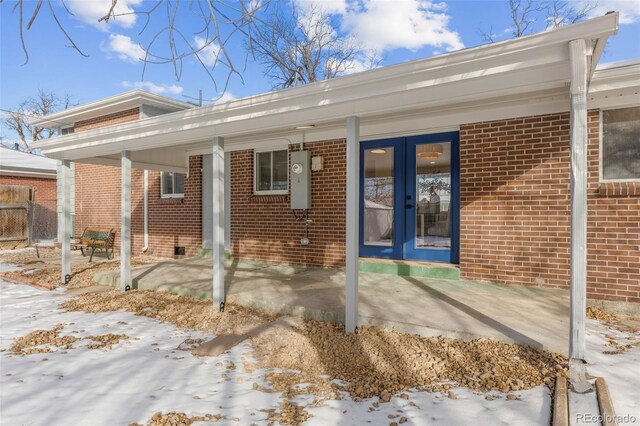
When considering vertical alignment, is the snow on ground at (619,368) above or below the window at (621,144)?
below

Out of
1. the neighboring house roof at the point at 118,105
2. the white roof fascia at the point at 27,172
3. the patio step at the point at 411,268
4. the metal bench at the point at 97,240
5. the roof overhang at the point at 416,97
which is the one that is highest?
the neighboring house roof at the point at 118,105

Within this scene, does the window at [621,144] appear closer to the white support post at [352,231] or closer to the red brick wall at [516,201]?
the red brick wall at [516,201]

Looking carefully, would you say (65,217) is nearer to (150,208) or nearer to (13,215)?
(150,208)

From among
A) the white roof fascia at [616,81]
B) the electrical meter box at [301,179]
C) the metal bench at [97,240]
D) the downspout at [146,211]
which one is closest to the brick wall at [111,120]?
the downspout at [146,211]

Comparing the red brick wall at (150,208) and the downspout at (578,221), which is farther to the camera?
the red brick wall at (150,208)

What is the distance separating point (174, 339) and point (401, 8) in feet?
18.0

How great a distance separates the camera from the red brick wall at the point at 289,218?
664 cm

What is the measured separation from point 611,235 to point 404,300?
263cm

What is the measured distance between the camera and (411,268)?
18.7 ft

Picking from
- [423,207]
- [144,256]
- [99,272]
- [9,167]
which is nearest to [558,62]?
[423,207]

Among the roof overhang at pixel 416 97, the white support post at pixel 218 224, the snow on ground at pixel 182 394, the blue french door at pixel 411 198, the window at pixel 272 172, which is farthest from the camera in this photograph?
the window at pixel 272 172

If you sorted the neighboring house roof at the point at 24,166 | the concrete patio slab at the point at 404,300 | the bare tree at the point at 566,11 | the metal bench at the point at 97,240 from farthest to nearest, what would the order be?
the neighboring house roof at the point at 24,166 → the bare tree at the point at 566,11 → the metal bench at the point at 97,240 → the concrete patio slab at the point at 404,300

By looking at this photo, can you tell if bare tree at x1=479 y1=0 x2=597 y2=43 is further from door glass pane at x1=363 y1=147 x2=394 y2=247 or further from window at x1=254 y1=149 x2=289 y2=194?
window at x1=254 y1=149 x2=289 y2=194

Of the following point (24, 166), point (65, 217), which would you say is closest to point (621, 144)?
point (65, 217)
